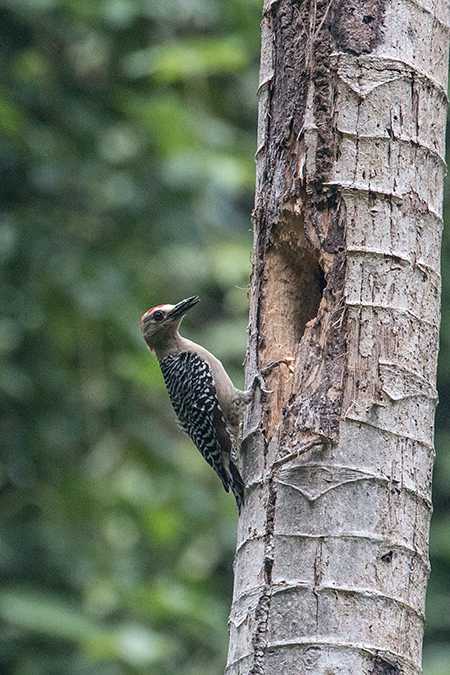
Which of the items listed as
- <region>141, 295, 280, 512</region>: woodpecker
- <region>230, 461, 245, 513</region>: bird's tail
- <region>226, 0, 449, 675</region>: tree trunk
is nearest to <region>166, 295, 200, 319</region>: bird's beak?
<region>141, 295, 280, 512</region>: woodpecker

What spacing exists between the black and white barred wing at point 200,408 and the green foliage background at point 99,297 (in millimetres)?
687

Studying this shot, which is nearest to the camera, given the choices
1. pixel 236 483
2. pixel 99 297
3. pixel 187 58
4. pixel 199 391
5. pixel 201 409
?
pixel 236 483

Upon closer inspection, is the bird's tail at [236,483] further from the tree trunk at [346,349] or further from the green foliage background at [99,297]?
the green foliage background at [99,297]

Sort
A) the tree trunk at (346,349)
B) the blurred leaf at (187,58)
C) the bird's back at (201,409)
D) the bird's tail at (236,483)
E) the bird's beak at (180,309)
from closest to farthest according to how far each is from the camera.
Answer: the tree trunk at (346,349) → the bird's tail at (236,483) → the bird's back at (201,409) → the bird's beak at (180,309) → the blurred leaf at (187,58)

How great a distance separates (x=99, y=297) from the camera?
7.17 meters

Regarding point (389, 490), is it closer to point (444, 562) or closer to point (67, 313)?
point (67, 313)

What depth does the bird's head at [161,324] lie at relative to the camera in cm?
658

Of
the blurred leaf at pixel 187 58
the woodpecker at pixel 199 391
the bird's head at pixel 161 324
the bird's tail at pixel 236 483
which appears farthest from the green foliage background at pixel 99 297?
the bird's tail at pixel 236 483

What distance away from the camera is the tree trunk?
334 cm

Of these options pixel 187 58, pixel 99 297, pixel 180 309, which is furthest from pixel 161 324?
pixel 187 58

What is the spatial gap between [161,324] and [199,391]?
918 mm

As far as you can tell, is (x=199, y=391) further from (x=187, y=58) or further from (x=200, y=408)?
(x=187, y=58)

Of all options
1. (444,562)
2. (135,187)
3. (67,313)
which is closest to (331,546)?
(67,313)

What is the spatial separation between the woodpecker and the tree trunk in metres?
1.23
